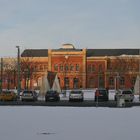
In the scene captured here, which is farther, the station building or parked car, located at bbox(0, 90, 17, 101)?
the station building

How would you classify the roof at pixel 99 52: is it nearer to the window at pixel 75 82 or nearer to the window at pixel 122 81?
the window at pixel 75 82

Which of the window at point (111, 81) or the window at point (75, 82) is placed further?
the window at point (75, 82)

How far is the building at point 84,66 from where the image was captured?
11438 cm

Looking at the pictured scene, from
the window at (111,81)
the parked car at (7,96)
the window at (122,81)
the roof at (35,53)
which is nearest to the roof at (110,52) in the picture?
the window at (122,81)

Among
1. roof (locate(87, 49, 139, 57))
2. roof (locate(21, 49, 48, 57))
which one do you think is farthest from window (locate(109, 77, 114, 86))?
roof (locate(21, 49, 48, 57))

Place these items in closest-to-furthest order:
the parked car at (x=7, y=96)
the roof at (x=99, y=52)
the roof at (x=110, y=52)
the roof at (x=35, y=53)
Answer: the parked car at (x=7, y=96), the roof at (x=110, y=52), the roof at (x=99, y=52), the roof at (x=35, y=53)

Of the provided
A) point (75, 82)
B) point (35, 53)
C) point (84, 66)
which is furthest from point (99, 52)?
point (35, 53)

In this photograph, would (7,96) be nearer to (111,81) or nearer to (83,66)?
(111,81)

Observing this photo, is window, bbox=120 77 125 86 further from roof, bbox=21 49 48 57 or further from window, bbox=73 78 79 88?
roof, bbox=21 49 48 57

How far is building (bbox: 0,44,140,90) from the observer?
375 ft

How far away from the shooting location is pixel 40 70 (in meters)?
122

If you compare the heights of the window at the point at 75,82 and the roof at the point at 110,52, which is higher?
the roof at the point at 110,52

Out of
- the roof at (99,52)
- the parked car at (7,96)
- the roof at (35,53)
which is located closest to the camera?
the parked car at (7,96)
